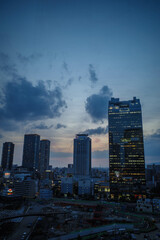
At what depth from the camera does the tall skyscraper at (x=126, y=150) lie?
103 m

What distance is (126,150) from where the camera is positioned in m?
111

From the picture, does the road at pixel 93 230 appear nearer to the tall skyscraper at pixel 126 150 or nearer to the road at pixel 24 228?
the road at pixel 24 228

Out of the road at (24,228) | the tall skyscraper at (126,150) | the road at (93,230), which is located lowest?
the road at (24,228)

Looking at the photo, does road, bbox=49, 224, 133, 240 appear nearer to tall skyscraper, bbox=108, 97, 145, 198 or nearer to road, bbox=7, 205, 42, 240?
road, bbox=7, 205, 42, 240

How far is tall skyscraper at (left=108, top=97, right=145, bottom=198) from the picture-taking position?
338ft

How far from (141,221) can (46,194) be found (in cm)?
5020

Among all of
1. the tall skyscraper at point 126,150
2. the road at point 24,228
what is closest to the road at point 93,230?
the road at point 24,228

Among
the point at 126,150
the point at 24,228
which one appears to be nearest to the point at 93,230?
the point at 24,228

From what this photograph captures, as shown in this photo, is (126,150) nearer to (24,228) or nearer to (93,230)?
(93,230)

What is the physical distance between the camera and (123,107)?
118688 mm

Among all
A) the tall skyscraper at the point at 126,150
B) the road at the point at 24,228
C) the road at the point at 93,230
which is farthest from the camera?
the tall skyscraper at the point at 126,150

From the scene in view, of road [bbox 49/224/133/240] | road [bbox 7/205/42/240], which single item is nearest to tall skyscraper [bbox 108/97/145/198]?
road [bbox 49/224/133/240]

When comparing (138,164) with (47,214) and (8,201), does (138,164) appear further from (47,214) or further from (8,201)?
(8,201)

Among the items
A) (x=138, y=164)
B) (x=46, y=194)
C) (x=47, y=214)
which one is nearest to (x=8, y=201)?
(x=46, y=194)
